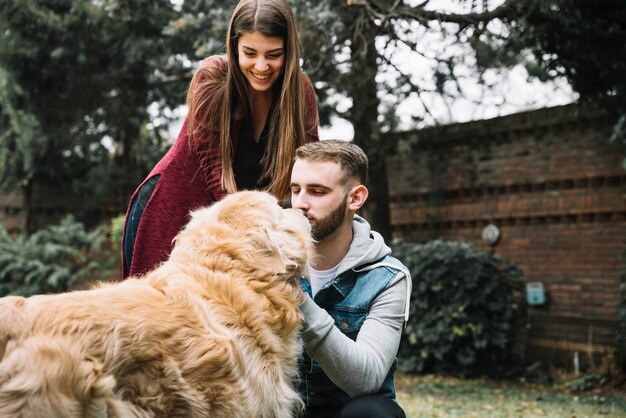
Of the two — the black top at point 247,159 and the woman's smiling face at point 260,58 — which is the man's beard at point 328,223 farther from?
the woman's smiling face at point 260,58

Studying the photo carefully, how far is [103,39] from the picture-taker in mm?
10578

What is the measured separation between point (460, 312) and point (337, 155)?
627 centimetres

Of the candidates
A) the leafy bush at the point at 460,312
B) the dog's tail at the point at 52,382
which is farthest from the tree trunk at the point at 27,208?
the dog's tail at the point at 52,382

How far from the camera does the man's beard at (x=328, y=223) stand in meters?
3.01

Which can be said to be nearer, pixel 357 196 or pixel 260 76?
pixel 357 196

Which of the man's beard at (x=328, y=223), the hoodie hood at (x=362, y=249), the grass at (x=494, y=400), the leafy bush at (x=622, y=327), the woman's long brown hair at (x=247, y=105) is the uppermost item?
the woman's long brown hair at (x=247, y=105)

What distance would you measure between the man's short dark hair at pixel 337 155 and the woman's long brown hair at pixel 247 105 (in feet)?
0.77

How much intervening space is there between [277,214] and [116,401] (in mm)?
1032

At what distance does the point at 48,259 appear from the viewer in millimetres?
11992

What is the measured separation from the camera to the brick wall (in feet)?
29.8

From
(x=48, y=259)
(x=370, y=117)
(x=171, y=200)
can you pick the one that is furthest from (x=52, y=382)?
(x=48, y=259)

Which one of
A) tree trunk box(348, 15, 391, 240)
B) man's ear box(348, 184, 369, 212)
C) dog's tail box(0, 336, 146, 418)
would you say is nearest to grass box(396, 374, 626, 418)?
tree trunk box(348, 15, 391, 240)

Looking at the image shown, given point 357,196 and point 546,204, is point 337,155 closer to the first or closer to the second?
point 357,196

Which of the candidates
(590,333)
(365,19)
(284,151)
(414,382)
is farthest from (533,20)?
(284,151)
